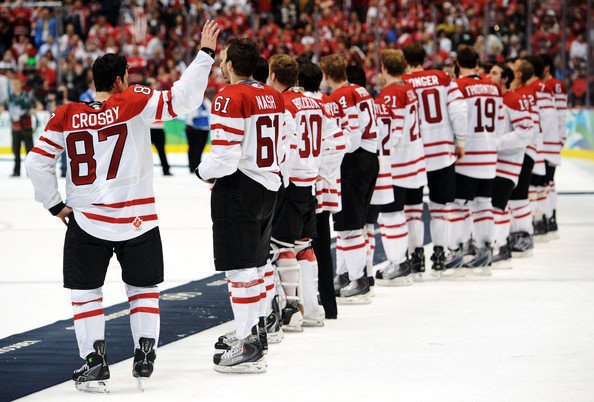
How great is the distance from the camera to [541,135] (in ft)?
33.3

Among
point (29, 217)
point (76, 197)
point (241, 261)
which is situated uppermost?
point (76, 197)

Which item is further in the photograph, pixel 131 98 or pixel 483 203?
pixel 483 203

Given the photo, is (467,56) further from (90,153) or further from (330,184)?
(90,153)

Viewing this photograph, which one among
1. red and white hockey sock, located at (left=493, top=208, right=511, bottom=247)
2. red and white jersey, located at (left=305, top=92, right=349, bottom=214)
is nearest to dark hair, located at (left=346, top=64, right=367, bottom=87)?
red and white jersey, located at (left=305, top=92, right=349, bottom=214)

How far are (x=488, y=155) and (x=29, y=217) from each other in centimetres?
582

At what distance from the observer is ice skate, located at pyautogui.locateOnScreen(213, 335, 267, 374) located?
5477mm

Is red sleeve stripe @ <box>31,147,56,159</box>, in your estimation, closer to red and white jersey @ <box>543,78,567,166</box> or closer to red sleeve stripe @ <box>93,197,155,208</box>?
red sleeve stripe @ <box>93,197,155,208</box>

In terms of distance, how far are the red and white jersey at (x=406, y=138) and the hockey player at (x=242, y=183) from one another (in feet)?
8.11

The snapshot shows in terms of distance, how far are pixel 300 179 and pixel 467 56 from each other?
2.70m

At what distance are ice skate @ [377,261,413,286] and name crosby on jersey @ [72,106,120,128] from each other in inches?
138

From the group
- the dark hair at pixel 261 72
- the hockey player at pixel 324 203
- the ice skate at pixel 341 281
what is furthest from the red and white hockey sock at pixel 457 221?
the dark hair at pixel 261 72

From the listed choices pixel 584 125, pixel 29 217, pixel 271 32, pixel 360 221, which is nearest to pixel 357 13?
pixel 271 32

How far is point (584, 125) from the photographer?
18172 mm

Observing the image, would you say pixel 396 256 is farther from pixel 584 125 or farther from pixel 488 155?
pixel 584 125
